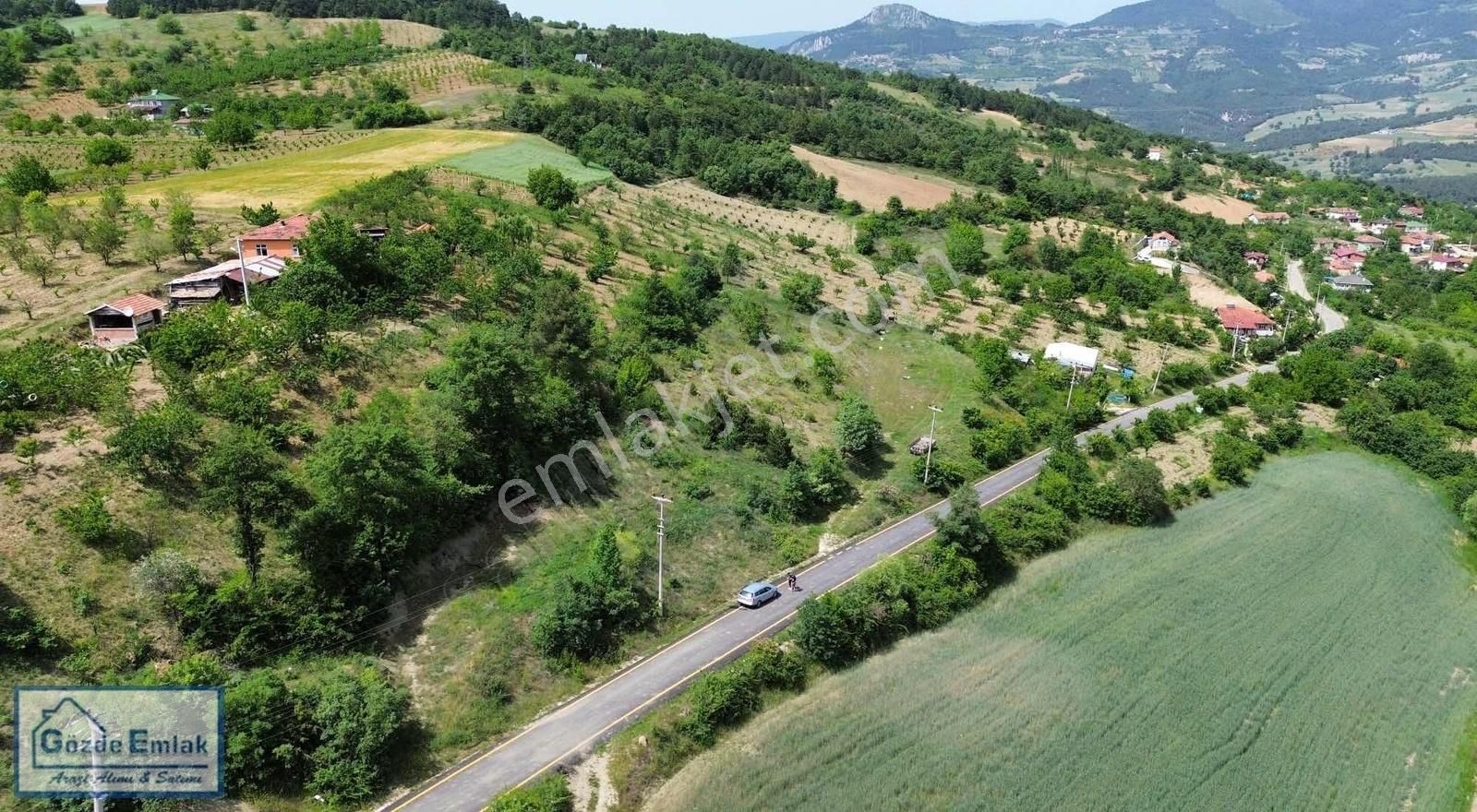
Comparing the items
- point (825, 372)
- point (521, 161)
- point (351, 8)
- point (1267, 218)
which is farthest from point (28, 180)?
point (1267, 218)

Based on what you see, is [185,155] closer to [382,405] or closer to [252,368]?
[252,368]

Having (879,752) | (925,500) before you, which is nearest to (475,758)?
(879,752)

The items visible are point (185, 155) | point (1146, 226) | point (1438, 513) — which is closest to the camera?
point (1438, 513)

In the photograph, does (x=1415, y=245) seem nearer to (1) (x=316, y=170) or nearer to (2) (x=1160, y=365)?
(2) (x=1160, y=365)

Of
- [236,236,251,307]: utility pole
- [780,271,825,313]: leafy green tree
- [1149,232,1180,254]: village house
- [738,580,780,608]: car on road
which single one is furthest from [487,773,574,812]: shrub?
[1149,232,1180,254]: village house

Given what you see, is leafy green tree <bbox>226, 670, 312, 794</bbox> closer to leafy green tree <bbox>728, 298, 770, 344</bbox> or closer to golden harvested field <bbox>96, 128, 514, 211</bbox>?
leafy green tree <bbox>728, 298, 770, 344</bbox>

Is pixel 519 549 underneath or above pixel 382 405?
underneath

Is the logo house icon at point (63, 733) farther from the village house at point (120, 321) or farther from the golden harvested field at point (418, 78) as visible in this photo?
the golden harvested field at point (418, 78)
